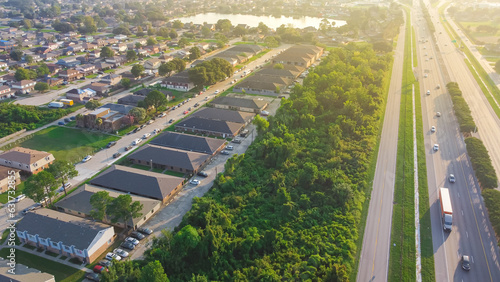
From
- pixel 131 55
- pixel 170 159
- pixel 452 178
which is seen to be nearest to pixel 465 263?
pixel 452 178

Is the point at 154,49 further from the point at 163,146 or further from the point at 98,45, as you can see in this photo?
the point at 163,146

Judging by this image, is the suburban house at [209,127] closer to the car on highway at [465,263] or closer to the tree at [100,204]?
the tree at [100,204]

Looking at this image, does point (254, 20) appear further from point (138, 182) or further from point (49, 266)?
point (49, 266)

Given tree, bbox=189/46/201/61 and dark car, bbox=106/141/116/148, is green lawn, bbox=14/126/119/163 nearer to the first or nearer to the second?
dark car, bbox=106/141/116/148

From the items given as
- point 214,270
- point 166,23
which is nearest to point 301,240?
point 214,270

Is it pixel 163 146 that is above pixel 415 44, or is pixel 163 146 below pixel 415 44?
below
